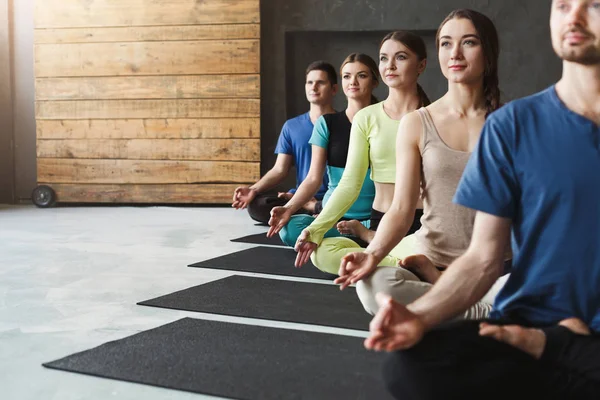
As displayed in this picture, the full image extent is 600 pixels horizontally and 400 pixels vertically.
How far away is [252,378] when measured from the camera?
1745 mm

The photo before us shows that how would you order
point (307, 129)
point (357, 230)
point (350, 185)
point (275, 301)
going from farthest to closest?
point (307, 129) < point (357, 230) < point (275, 301) < point (350, 185)

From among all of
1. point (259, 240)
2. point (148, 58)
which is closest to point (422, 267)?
point (259, 240)

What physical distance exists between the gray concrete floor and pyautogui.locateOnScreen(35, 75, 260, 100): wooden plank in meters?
1.20

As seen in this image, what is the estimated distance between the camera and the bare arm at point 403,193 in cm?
187

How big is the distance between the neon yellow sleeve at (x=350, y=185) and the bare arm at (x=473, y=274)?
3.66 ft

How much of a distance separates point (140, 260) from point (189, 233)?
109cm

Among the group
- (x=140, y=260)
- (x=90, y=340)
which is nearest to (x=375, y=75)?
(x=140, y=260)

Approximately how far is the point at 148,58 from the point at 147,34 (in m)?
0.20

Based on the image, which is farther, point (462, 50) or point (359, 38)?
point (359, 38)

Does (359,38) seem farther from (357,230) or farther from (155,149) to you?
(357,230)

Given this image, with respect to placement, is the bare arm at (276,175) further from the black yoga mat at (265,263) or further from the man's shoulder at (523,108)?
the man's shoulder at (523,108)

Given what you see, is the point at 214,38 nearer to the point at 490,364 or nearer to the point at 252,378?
the point at 252,378

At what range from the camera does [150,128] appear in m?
6.47

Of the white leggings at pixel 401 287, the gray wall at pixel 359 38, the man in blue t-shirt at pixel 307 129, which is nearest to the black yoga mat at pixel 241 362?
the white leggings at pixel 401 287
